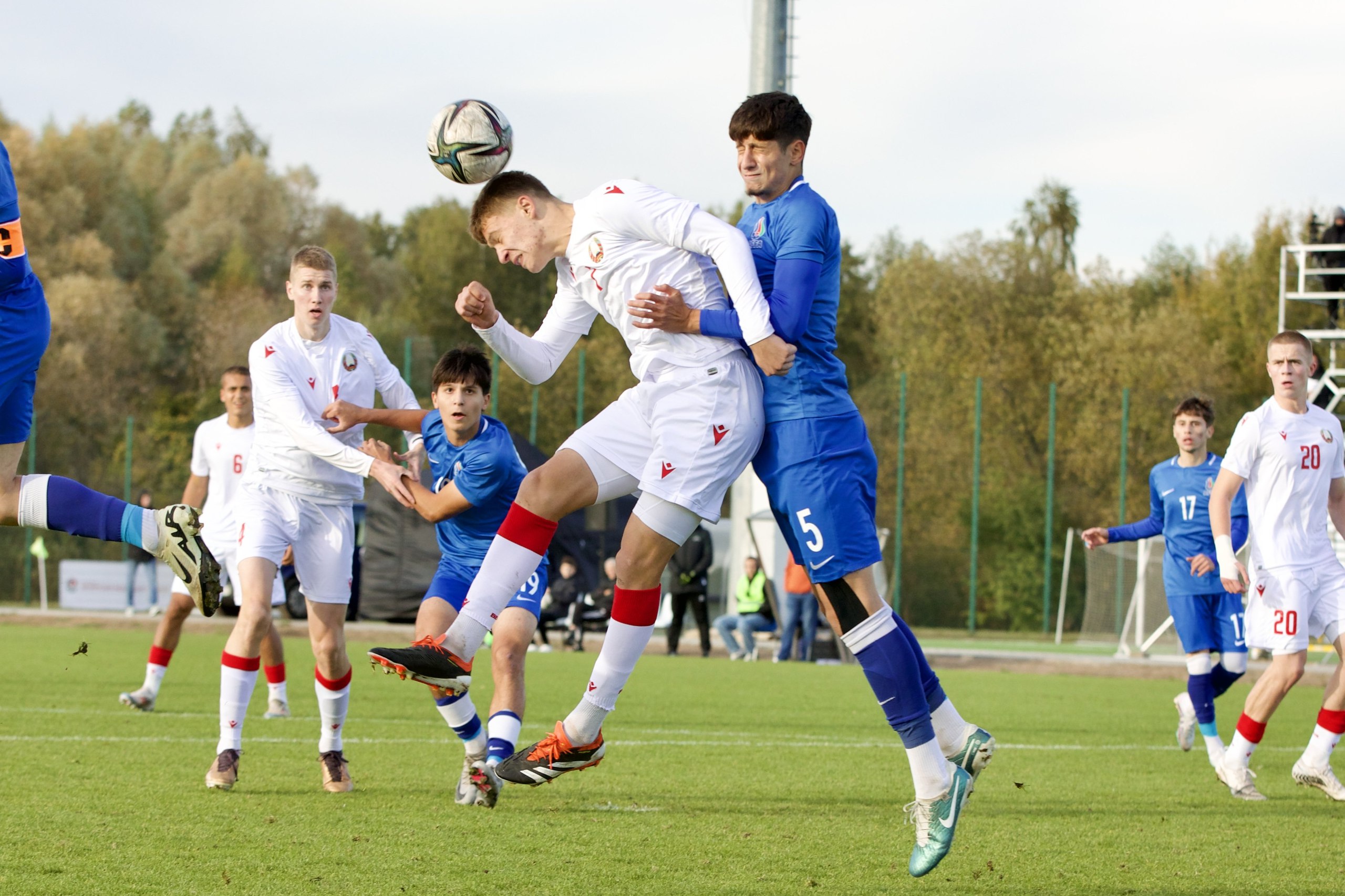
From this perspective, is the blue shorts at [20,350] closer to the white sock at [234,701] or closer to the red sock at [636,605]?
the white sock at [234,701]

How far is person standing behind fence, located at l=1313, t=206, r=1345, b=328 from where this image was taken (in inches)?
973

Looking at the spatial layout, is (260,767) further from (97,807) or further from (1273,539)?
(1273,539)

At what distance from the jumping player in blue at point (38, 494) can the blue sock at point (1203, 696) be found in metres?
5.80

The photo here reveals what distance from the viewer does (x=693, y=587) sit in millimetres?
19047

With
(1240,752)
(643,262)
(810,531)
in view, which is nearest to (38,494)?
(643,262)

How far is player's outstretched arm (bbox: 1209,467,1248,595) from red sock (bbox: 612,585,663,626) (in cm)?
347

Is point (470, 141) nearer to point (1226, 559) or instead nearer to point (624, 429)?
point (624, 429)

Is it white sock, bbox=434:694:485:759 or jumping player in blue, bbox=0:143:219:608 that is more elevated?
jumping player in blue, bbox=0:143:219:608

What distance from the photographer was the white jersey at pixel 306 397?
6.59 metres

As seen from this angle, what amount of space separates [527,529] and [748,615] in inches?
555

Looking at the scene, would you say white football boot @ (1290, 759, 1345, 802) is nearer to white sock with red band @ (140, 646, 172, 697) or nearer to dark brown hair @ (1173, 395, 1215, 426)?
dark brown hair @ (1173, 395, 1215, 426)

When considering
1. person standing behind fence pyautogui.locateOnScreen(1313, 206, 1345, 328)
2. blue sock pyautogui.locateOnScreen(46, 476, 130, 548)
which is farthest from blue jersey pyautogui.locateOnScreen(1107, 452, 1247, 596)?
person standing behind fence pyautogui.locateOnScreen(1313, 206, 1345, 328)

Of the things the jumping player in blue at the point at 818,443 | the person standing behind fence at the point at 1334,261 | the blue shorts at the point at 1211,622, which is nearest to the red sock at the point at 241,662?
the jumping player in blue at the point at 818,443

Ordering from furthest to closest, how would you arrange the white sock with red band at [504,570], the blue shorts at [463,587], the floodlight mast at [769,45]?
1. the floodlight mast at [769,45]
2. the blue shorts at [463,587]
3. the white sock with red band at [504,570]
